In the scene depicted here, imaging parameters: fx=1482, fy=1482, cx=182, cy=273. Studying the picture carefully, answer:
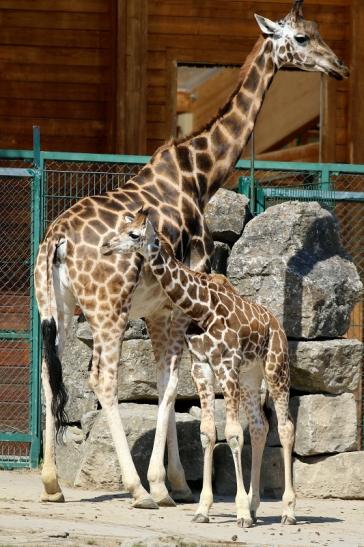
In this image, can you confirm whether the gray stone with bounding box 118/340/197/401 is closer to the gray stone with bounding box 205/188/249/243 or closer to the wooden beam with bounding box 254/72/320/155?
the gray stone with bounding box 205/188/249/243

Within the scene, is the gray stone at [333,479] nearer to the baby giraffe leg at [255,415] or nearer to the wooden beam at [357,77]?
the baby giraffe leg at [255,415]

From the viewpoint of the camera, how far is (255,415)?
10.4 m

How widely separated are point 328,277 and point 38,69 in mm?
6103

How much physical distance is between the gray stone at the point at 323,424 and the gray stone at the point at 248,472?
0.40ft

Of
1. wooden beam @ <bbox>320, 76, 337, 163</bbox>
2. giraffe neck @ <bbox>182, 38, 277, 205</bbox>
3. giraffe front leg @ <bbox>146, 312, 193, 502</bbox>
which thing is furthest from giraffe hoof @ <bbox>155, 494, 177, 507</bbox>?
wooden beam @ <bbox>320, 76, 337, 163</bbox>

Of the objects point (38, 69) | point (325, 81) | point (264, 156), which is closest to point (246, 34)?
point (325, 81)

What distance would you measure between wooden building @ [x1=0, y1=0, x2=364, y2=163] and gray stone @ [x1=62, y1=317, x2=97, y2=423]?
457cm

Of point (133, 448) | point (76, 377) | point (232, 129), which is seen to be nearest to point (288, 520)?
point (133, 448)

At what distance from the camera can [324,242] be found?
11891mm

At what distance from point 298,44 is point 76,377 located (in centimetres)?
322

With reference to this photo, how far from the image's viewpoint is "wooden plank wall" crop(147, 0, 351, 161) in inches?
656

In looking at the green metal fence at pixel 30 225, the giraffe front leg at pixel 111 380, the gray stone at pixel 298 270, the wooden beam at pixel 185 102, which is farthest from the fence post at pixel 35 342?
the wooden beam at pixel 185 102

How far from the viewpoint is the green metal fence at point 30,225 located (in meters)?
12.3

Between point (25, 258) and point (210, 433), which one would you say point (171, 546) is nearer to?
point (210, 433)
